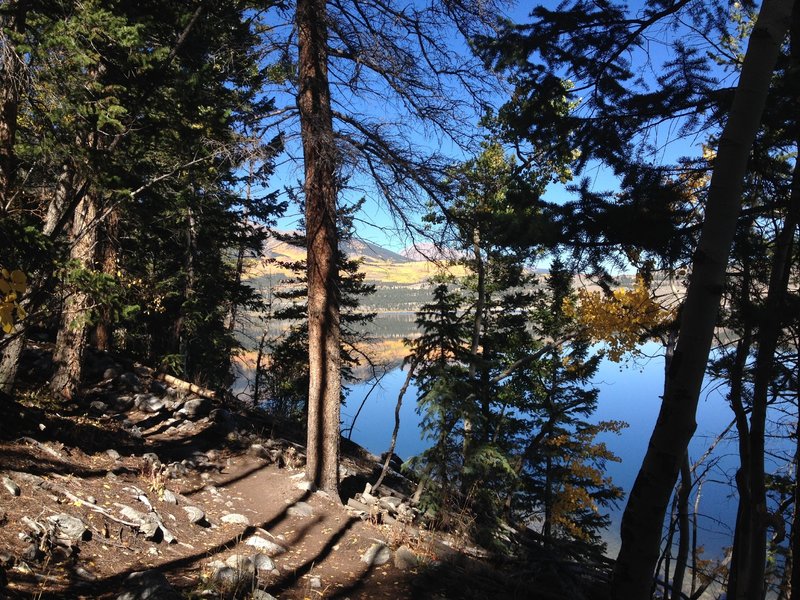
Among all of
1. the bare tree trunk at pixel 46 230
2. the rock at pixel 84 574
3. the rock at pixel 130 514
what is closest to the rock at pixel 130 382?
the bare tree trunk at pixel 46 230

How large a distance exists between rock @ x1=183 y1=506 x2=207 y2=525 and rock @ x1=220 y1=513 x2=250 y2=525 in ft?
0.90

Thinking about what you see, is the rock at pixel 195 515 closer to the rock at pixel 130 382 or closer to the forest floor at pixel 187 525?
the forest floor at pixel 187 525

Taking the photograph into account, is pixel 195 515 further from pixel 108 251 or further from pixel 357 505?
pixel 108 251

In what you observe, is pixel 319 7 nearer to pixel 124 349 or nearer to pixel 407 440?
pixel 124 349

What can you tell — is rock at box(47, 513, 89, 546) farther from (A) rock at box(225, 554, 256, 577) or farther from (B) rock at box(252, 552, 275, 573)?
(B) rock at box(252, 552, 275, 573)

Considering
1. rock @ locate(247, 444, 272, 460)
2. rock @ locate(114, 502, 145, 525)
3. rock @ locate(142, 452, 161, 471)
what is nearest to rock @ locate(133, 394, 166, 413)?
rock @ locate(247, 444, 272, 460)

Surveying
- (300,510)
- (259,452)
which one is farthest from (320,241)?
(259,452)

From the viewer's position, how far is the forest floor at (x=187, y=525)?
3.49m

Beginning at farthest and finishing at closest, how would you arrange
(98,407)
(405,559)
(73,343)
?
(98,407) → (73,343) → (405,559)

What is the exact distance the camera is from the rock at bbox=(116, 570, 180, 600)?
2908 mm

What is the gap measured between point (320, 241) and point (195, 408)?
469cm

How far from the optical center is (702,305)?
254 cm

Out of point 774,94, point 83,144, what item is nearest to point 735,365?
point 774,94

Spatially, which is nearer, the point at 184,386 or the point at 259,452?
the point at 259,452
